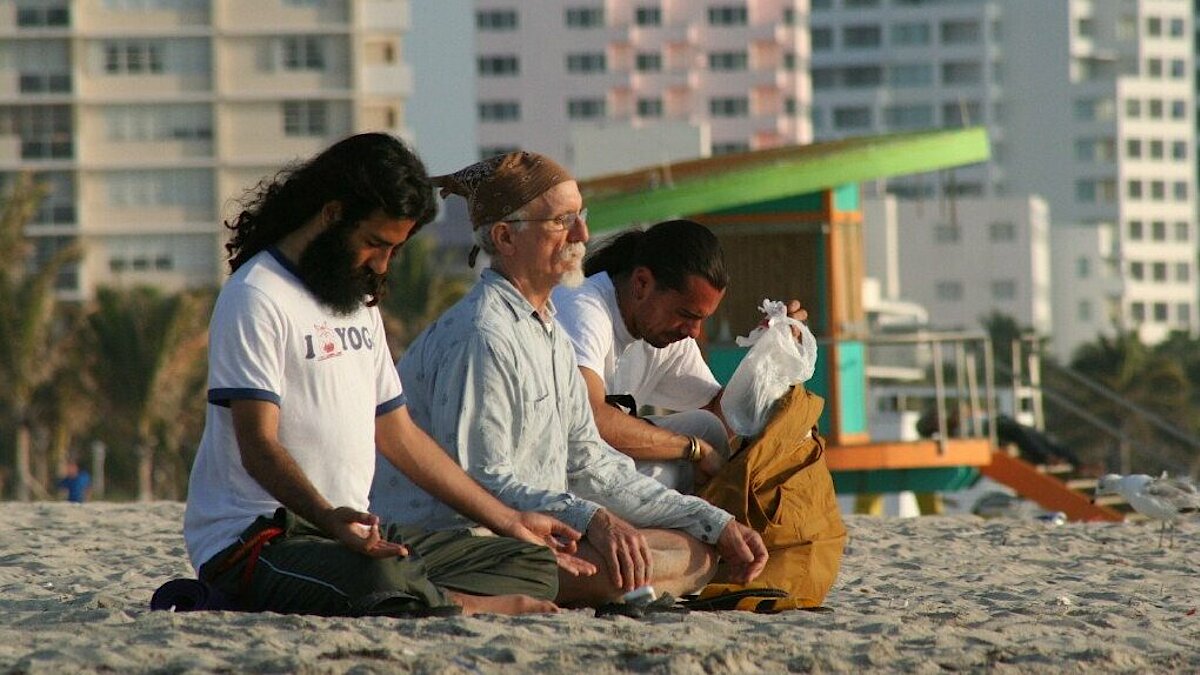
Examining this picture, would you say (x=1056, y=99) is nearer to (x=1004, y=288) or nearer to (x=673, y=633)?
(x=1004, y=288)

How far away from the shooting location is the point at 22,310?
37.7m

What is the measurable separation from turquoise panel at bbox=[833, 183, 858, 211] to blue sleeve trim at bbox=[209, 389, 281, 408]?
12783 mm

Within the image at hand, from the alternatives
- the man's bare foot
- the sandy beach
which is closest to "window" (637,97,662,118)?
the sandy beach

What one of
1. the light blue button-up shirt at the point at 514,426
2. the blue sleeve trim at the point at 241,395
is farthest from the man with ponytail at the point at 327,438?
the light blue button-up shirt at the point at 514,426

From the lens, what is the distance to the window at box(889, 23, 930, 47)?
119 m

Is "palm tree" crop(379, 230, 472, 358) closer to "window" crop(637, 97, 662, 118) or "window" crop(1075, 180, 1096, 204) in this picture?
"window" crop(637, 97, 662, 118)

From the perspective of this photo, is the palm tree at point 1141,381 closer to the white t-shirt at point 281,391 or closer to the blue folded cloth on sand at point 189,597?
the blue folded cloth on sand at point 189,597

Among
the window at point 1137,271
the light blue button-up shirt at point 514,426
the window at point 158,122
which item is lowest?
the light blue button-up shirt at point 514,426

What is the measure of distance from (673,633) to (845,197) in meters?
12.7

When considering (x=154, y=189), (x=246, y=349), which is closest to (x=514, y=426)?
(x=246, y=349)

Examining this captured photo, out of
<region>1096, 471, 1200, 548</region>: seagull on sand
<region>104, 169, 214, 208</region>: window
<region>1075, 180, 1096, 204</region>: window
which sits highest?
<region>1075, 180, 1096, 204</region>: window

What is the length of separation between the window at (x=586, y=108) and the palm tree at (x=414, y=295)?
163 ft

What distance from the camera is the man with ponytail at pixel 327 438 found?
5715 mm

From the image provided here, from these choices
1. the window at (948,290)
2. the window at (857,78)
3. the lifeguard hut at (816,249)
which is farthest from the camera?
the window at (857,78)
